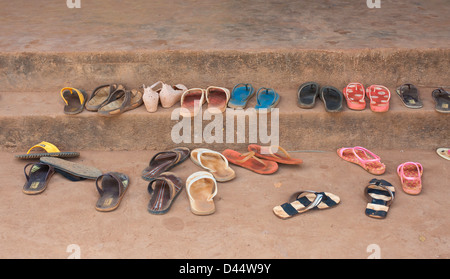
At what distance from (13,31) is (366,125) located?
10.3 ft

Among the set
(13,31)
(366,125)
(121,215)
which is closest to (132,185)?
(121,215)

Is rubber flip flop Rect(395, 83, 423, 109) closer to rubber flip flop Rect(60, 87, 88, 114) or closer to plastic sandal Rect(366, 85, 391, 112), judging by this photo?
plastic sandal Rect(366, 85, 391, 112)

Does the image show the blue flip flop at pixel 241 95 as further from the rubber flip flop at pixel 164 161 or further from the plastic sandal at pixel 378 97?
the plastic sandal at pixel 378 97

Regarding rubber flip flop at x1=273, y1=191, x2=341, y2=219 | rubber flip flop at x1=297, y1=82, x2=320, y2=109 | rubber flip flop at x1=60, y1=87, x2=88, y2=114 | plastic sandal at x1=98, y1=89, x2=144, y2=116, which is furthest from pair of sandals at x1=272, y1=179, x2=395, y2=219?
rubber flip flop at x1=60, y1=87, x2=88, y2=114

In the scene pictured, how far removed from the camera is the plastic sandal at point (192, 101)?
3.03m

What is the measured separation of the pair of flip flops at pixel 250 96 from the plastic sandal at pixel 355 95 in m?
0.50

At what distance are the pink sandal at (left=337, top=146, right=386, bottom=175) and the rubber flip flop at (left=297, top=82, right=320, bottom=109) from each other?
40cm

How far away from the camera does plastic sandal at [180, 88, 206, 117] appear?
303 cm

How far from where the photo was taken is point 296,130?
10.1 feet

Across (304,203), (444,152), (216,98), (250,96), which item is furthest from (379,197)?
(216,98)

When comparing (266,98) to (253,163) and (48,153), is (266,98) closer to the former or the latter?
(253,163)

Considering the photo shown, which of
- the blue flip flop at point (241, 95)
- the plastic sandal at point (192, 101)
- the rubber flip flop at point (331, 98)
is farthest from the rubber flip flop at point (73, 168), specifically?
the rubber flip flop at point (331, 98)

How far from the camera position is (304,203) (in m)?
2.45
